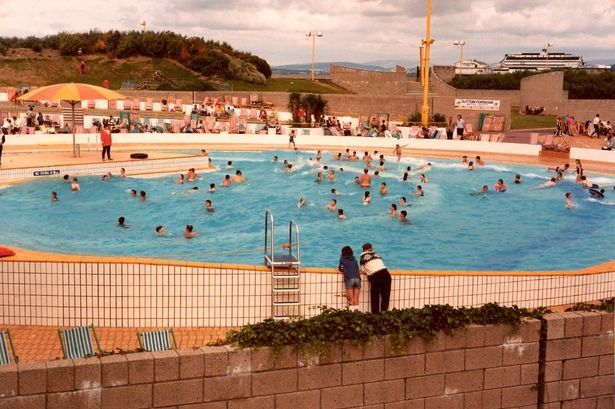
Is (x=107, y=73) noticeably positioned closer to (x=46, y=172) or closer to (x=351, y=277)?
(x=46, y=172)

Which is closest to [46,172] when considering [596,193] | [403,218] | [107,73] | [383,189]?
[383,189]

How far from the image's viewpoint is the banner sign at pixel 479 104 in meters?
33.8

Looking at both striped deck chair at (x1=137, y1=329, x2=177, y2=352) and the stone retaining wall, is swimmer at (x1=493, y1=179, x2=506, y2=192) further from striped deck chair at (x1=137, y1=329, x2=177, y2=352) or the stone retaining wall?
striped deck chair at (x1=137, y1=329, x2=177, y2=352)

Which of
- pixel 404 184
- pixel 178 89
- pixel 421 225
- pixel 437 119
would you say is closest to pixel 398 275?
pixel 421 225

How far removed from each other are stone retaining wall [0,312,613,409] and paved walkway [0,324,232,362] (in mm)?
1937

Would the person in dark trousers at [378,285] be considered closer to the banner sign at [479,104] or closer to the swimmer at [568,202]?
the swimmer at [568,202]

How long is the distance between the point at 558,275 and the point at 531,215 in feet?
34.7

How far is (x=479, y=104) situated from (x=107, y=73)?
89.5 ft

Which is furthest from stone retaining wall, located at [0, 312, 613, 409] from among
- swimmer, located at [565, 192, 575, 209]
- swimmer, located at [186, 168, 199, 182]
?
swimmer, located at [186, 168, 199, 182]

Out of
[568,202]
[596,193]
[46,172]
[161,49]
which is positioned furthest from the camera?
[161,49]

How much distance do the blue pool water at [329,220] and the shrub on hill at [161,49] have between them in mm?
29886

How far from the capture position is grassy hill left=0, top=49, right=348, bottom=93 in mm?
48562

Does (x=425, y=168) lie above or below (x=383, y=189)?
above

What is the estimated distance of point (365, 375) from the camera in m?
5.92
